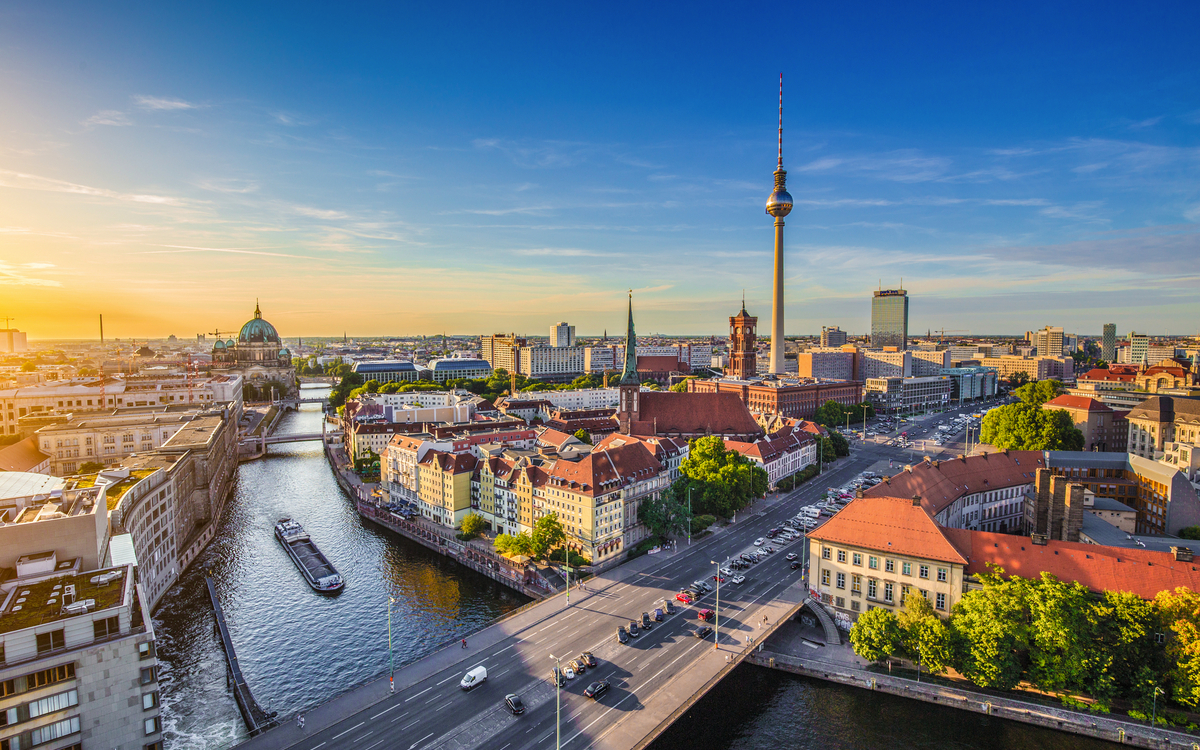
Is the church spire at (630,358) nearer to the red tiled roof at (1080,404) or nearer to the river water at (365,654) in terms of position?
the river water at (365,654)

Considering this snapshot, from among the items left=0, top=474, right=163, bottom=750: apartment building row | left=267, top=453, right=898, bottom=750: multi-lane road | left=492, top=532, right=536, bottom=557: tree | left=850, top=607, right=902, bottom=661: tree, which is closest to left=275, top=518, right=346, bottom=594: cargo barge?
left=492, top=532, right=536, bottom=557: tree

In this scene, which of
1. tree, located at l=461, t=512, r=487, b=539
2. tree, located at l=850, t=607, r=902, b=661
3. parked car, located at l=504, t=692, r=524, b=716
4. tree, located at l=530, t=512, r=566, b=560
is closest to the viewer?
parked car, located at l=504, t=692, r=524, b=716

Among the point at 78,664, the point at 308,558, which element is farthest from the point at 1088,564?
the point at 308,558

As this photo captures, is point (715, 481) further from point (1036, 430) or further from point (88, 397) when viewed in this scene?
point (88, 397)

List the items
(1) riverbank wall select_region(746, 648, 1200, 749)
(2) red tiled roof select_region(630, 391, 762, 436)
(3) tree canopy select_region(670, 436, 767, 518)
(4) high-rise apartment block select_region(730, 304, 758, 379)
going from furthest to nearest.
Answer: (4) high-rise apartment block select_region(730, 304, 758, 379), (2) red tiled roof select_region(630, 391, 762, 436), (3) tree canopy select_region(670, 436, 767, 518), (1) riverbank wall select_region(746, 648, 1200, 749)

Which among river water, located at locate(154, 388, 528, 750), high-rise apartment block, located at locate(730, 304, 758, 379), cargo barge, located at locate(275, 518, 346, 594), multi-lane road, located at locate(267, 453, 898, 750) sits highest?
high-rise apartment block, located at locate(730, 304, 758, 379)

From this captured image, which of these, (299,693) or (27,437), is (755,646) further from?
(27,437)

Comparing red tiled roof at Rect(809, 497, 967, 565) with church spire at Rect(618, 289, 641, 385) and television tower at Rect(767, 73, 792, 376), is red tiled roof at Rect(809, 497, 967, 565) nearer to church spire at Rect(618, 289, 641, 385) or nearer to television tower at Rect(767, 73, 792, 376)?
church spire at Rect(618, 289, 641, 385)
